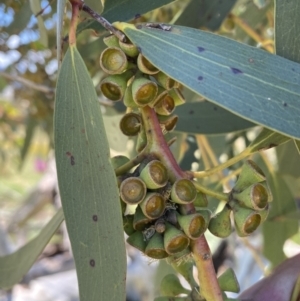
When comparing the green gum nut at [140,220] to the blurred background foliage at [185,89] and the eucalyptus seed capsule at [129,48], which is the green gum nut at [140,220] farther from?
the blurred background foliage at [185,89]

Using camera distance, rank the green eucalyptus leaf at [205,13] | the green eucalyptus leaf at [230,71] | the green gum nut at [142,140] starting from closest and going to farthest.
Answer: the green eucalyptus leaf at [230,71] → the green gum nut at [142,140] → the green eucalyptus leaf at [205,13]

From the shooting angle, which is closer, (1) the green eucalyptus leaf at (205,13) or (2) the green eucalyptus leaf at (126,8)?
(2) the green eucalyptus leaf at (126,8)

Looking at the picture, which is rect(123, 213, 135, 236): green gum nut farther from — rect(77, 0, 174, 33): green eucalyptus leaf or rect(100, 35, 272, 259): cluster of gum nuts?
rect(77, 0, 174, 33): green eucalyptus leaf

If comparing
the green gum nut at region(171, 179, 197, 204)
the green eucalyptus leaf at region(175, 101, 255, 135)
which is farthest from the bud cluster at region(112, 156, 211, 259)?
the green eucalyptus leaf at region(175, 101, 255, 135)

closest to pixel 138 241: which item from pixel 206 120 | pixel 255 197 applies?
pixel 255 197

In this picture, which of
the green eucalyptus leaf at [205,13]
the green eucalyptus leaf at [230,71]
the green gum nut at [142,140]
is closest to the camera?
the green eucalyptus leaf at [230,71]

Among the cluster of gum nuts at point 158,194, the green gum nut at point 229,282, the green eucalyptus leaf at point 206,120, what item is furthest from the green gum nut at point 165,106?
the green eucalyptus leaf at point 206,120

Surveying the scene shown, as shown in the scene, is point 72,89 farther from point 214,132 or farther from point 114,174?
point 214,132

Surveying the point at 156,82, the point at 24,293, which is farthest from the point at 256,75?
the point at 24,293
